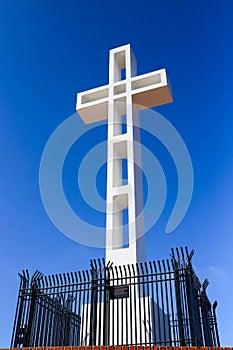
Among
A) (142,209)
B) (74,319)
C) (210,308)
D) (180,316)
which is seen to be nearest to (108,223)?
(142,209)

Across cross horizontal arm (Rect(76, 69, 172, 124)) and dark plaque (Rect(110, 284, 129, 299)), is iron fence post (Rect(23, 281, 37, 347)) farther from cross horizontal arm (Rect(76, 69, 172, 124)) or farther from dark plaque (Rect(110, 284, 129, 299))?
cross horizontal arm (Rect(76, 69, 172, 124))

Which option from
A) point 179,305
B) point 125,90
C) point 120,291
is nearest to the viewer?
point 179,305

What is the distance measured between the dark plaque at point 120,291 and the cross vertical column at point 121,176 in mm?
1700

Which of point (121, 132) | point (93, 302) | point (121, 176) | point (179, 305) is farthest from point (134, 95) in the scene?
point (179, 305)

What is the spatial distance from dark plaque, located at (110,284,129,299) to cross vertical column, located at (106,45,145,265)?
1.70 m

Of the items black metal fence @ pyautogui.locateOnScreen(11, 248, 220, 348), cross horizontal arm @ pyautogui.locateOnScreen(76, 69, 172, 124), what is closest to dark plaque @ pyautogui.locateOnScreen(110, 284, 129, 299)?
black metal fence @ pyautogui.locateOnScreen(11, 248, 220, 348)

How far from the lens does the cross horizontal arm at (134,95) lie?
43.7 ft

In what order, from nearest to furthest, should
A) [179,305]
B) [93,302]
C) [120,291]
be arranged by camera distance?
[179,305], [93,302], [120,291]

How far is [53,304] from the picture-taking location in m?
8.85

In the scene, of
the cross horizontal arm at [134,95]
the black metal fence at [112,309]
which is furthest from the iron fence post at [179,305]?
the cross horizontal arm at [134,95]

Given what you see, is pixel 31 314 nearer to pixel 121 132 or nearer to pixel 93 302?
pixel 93 302

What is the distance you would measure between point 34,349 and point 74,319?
2850 millimetres

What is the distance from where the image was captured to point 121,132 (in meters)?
13.1

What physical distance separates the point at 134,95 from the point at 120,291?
741cm
